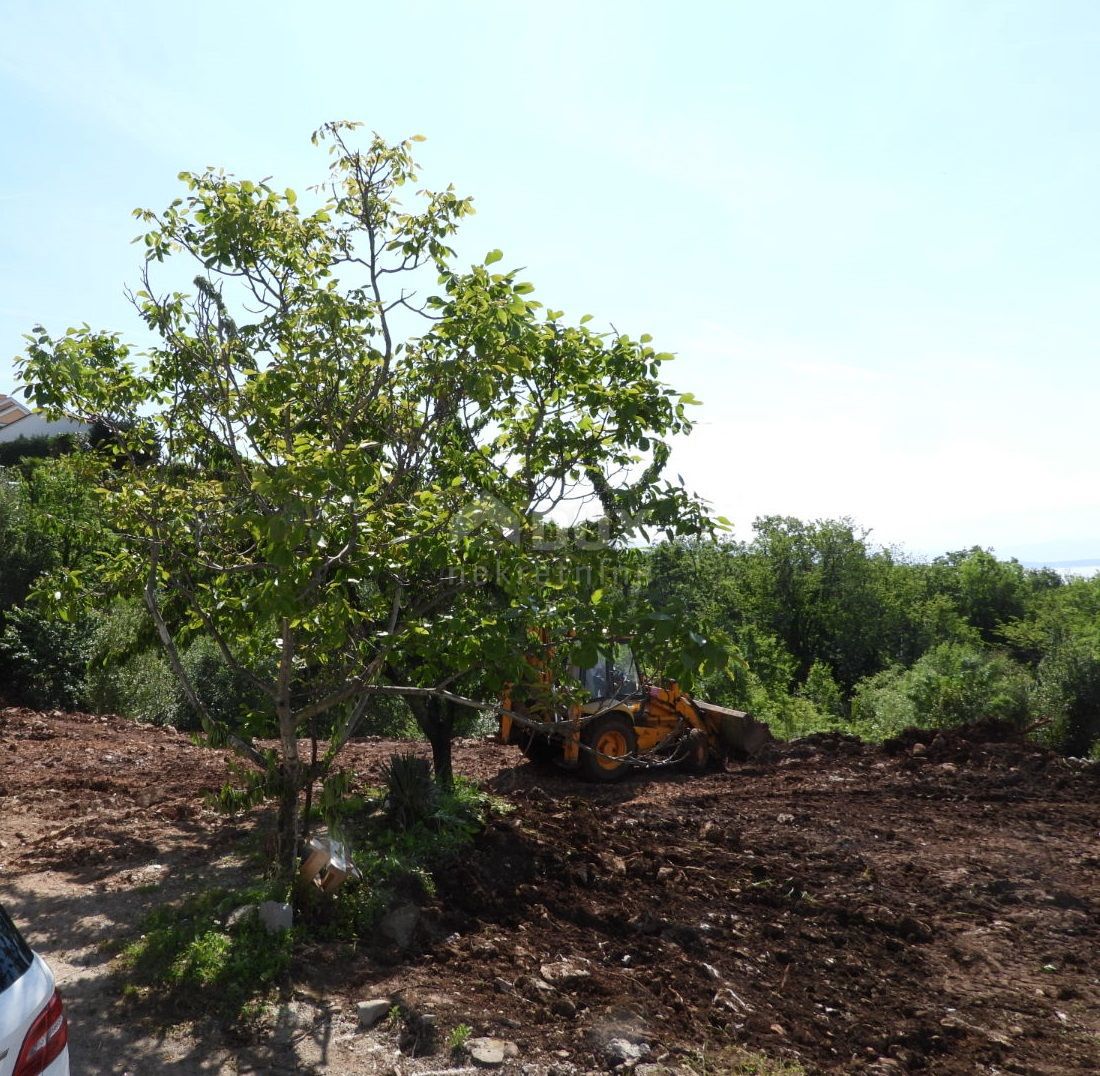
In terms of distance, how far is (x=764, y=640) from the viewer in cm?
2777

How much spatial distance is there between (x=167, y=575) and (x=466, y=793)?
363cm

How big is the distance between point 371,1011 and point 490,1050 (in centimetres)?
70

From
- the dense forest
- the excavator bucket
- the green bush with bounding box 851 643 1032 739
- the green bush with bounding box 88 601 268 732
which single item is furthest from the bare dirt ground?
the green bush with bounding box 851 643 1032 739

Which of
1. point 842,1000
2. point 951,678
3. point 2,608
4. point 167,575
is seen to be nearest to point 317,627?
point 167,575

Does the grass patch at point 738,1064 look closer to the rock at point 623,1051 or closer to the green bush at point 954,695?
the rock at point 623,1051

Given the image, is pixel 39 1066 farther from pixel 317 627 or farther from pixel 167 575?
pixel 167 575

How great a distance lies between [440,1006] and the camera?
5434 mm

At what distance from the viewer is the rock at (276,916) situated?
6049mm

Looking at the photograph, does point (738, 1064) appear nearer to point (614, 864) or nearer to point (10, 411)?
point (614, 864)

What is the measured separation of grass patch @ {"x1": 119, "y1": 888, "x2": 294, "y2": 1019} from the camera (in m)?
5.41

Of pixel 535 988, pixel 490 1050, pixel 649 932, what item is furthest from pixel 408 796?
pixel 490 1050

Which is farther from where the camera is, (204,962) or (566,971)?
(566,971)

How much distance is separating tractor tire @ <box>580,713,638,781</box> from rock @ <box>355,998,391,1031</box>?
814cm

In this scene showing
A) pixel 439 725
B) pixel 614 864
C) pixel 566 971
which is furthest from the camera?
pixel 439 725
